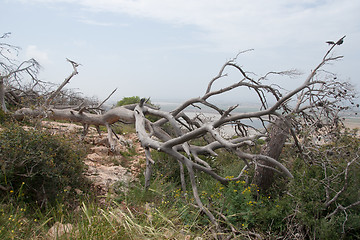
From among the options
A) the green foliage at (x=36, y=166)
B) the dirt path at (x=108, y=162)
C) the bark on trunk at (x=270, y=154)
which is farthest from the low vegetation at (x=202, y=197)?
the bark on trunk at (x=270, y=154)

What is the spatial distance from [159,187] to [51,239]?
3000mm

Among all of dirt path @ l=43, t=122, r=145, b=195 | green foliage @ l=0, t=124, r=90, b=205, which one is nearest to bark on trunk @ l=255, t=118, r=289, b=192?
dirt path @ l=43, t=122, r=145, b=195

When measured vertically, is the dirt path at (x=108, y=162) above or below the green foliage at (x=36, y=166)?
below

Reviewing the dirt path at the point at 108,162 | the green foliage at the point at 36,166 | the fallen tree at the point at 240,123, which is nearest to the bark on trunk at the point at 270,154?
the fallen tree at the point at 240,123

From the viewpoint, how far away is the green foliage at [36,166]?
16.5 ft

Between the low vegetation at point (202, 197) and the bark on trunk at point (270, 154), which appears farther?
the bark on trunk at point (270, 154)

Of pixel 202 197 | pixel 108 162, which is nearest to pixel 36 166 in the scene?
pixel 202 197

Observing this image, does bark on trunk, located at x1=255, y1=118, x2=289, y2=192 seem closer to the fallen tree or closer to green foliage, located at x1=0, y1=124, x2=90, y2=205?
the fallen tree

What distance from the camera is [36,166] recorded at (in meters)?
5.32

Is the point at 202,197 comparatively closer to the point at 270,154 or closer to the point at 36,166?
the point at 270,154

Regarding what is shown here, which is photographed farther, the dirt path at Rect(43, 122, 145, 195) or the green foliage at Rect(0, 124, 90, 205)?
the dirt path at Rect(43, 122, 145, 195)

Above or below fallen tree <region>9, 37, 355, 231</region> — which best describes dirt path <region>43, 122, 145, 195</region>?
below

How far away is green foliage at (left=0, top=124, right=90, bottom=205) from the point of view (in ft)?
16.5

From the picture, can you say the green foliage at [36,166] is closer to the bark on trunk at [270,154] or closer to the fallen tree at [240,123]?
the fallen tree at [240,123]
